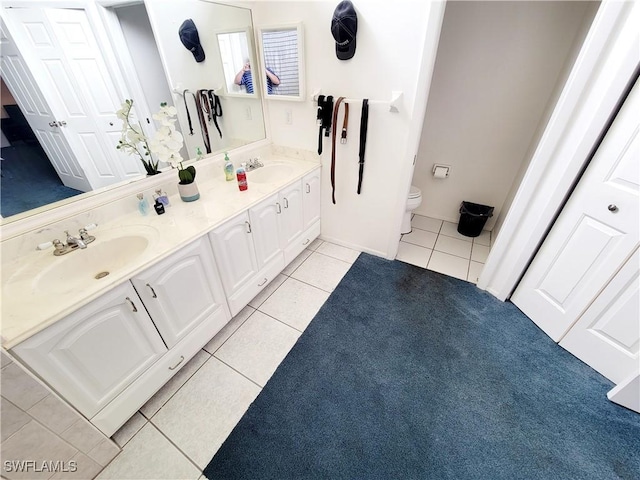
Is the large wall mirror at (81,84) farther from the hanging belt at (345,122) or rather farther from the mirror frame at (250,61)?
the hanging belt at (345,122)

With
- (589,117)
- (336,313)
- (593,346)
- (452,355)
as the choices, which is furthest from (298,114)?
(593,346)

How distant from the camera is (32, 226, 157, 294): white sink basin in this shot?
106cm

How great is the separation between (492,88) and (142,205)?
288cm

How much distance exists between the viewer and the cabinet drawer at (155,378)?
3.77ft

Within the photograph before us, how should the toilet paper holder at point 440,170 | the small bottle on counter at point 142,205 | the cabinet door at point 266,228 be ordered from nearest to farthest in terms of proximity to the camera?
the small bottle on counter at point 142,205 → the cabinet door at point 266,228 → the toilet paper holder at point 440,170

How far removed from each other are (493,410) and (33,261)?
2.30m

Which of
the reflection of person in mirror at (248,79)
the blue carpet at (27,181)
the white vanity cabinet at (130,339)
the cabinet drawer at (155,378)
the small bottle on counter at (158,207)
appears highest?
the reflection of person in mirror at (248,79)

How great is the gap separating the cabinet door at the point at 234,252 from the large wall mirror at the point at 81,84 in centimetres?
58

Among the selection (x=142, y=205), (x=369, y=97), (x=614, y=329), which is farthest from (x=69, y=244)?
(x=614, y=329)

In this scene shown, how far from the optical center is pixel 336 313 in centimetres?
188

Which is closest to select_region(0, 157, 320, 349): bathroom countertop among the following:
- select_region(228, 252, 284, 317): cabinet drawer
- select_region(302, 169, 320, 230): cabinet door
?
select_region(302, 169, 320, 230): cabinet door

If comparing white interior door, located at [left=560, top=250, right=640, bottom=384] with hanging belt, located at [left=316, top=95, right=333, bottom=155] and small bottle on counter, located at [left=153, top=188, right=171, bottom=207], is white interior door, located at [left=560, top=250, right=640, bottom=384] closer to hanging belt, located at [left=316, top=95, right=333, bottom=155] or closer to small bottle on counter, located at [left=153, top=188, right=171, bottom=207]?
hanging belt, located at [left=316, top=95, right=333, bottom=155]

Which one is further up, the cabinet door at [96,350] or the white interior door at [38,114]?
the white interior door at [38,114]

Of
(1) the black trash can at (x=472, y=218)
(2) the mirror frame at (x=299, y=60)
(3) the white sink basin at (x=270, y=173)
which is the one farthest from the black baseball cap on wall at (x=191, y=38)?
(1) the black trash can at (x=472, y=218)
